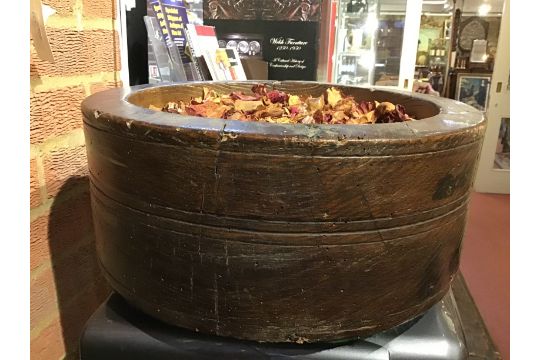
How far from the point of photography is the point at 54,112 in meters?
0.90

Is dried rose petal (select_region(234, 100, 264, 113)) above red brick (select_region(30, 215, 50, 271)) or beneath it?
above

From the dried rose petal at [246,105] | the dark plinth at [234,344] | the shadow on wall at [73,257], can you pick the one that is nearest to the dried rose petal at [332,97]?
the dried rose petal at [246,105]

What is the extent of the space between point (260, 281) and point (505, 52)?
12.6ft

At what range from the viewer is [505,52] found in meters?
3.69

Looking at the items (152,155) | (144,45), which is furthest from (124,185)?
(144,45)

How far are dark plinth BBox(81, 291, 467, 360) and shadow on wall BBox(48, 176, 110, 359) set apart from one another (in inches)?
13.1

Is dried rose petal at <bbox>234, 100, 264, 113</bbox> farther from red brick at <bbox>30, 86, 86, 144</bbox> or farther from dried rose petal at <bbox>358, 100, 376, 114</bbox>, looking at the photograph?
red brick at <bbox>30, 86, 86, 144</bbox>

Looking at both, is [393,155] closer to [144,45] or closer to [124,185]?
[124,185]

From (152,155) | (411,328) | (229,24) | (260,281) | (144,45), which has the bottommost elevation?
(411,328)

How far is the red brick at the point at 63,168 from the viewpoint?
89cm

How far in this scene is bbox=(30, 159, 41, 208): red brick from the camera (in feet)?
2.73

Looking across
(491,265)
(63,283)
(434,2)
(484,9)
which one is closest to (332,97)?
(63,283)

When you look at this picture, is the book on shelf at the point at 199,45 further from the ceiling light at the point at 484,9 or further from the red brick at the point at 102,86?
the ceiling light at the point at 484,9

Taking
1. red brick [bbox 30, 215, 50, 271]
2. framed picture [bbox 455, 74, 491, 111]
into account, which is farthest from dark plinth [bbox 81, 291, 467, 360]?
framed picture [bbox 455, 74, 491, 111]
